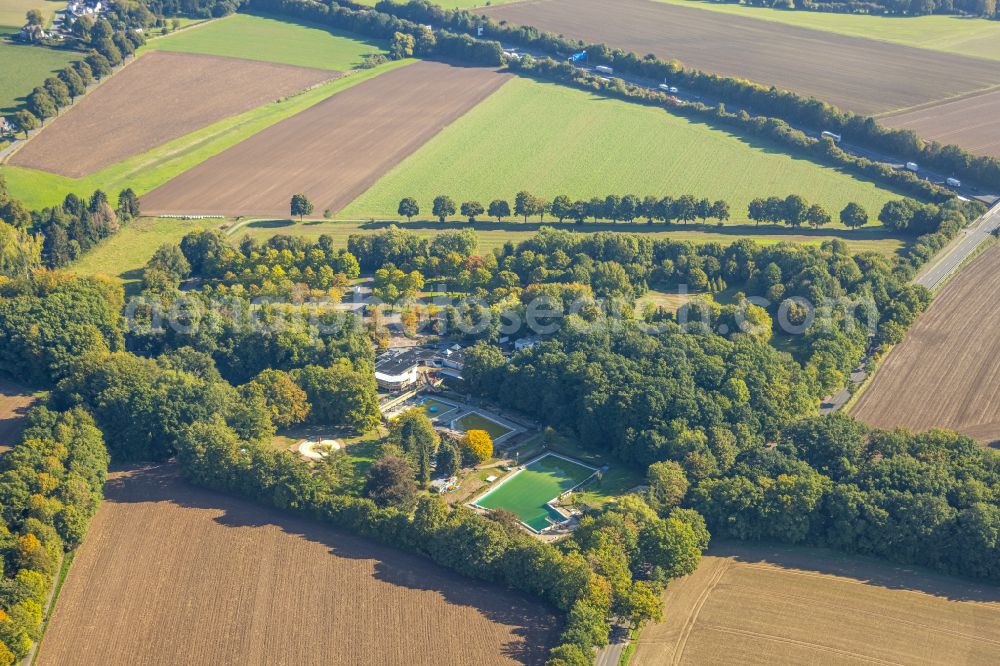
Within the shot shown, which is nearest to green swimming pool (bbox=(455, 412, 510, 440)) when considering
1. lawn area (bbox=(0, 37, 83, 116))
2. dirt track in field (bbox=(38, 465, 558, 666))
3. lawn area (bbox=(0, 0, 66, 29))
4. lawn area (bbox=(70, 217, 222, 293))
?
dirt track in field (bbox=(38, 465, 558, 666))

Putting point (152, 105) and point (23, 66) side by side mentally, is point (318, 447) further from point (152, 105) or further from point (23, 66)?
point (23, 66)

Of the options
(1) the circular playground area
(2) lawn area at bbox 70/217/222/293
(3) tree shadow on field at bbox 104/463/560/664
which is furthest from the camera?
(2) lawn area at bbox 70/217/222/293

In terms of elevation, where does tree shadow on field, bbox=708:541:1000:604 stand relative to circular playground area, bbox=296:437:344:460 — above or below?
above

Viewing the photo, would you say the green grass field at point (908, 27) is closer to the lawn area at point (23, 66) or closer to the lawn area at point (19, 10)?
the lawn area at point (23, 66)

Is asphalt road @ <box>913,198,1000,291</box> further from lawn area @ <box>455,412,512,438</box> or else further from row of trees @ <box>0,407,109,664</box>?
row of trees @ <box>0,407,109,664</box>

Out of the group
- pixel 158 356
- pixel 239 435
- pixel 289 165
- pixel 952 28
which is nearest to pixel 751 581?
pixel 239 435
